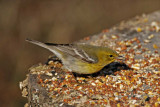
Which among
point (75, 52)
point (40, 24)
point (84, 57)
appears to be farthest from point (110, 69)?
point (40, 24)

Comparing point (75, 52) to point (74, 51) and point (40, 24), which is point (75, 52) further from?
point (40, 24)

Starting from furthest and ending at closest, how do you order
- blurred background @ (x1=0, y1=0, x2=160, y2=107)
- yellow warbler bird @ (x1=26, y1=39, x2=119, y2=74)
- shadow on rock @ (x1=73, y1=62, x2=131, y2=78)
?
blurred background @ (x1=0, y1=0, x2=160, y2=107) → shadow on rock @ (x1=73, y1=62, x2=131, y2=78) → yellow warbler bird @ (x1=26, y1=39, x2=119, y2=74)

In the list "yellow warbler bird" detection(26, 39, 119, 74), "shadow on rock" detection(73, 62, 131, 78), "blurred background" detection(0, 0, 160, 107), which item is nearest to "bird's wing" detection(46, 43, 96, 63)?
"yellow warbler bird" detection(26, 39, 119, 74)

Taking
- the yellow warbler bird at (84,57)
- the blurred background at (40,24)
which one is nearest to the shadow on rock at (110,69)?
the yellow warbler bird at (84,57)

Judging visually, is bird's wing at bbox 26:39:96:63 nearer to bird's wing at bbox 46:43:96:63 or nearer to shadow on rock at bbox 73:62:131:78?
bird's wing at bbox 46:43:96:63

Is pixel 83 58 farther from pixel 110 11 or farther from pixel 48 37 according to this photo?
pixel 110 11

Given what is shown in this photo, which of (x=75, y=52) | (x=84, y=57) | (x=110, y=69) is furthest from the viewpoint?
(x=110, y=69)
